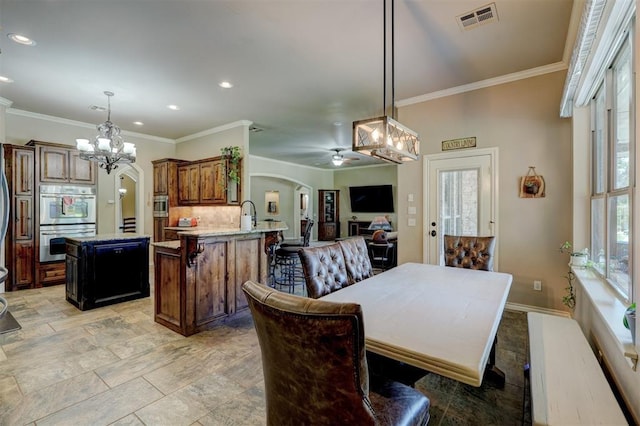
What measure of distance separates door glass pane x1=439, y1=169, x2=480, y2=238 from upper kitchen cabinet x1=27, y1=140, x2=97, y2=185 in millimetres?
5657

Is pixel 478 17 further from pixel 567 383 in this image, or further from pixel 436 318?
pixel 567 383

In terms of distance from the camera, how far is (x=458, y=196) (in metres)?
4.15

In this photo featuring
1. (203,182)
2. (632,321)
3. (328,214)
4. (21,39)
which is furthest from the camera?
(328,214)

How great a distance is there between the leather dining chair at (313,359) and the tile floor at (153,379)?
41.2 inches

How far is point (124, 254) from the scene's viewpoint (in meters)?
4.14

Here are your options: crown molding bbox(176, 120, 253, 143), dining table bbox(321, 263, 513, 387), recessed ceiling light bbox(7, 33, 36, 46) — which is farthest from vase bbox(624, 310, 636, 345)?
crown molding bbox(176, 120, 253, 143)

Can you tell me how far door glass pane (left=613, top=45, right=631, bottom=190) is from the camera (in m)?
1.94

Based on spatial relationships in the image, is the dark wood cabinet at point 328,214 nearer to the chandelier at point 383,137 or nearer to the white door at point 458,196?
the white door at point 458,196

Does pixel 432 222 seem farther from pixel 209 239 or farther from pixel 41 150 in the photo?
pixel 41 150

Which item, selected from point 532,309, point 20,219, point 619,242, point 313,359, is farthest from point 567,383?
point 20,219

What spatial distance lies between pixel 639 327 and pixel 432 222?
→ 321 cm

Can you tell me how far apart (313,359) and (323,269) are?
4.45 ft

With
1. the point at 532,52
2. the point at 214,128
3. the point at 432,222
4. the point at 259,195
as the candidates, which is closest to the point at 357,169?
the point at 259,195

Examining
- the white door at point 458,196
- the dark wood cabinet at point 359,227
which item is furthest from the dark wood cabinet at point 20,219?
the dark wood cabinet at point 359,227
